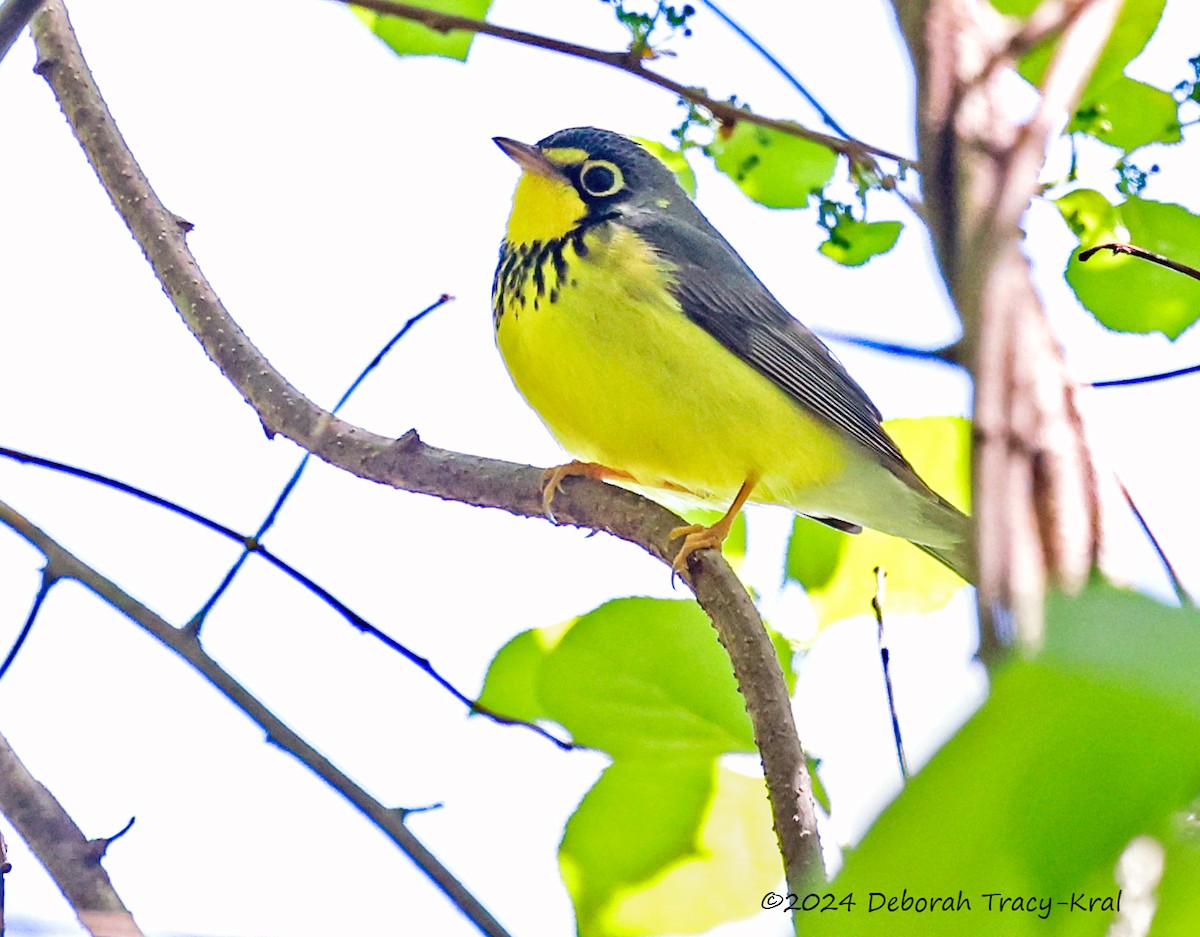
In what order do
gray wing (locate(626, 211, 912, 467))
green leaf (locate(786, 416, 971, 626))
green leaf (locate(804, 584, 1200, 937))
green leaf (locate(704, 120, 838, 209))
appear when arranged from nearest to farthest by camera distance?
1. green leaf (locate(804, 584, 1200, 937))
2. green leaf (locate(786, 416, 971, 626))
3. green leaf (locate(704, 120, 838, 209))
4. gray wing (locate(626, 211, 912, 467))

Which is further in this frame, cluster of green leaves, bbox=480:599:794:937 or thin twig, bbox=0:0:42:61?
cluster of green leaves, bbox=480:599:794:937

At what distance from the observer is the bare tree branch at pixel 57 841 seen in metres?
1.98

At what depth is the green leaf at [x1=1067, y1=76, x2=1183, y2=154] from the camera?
2439 millimetres

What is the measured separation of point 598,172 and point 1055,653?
4031 mm

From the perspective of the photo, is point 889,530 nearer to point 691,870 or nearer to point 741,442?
point 741,442

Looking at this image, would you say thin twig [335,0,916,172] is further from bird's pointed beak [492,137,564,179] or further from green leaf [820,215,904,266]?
bird's pointed beak [492,137,564,179]

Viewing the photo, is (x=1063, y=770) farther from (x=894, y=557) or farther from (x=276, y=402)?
(x=276, y=402)

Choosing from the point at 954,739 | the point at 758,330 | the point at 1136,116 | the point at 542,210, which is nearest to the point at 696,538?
the point at 1136,116

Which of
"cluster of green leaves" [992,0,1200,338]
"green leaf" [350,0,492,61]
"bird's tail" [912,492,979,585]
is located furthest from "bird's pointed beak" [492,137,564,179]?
"cluster of green leaves" [992,0,1200,338]

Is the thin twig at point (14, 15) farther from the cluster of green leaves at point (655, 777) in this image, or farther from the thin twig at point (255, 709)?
the thin twig at point (255, 709)

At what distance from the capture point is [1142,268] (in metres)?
2.40

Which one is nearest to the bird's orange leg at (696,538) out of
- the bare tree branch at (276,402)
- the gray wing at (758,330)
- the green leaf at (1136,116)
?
the bare tree branch at (276,402)

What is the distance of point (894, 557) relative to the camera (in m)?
2.52

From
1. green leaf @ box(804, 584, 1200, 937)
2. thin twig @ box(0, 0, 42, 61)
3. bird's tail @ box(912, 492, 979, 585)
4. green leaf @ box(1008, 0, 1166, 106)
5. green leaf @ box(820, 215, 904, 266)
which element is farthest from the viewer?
bird's tail @ box(912, 492, 979, 585)
